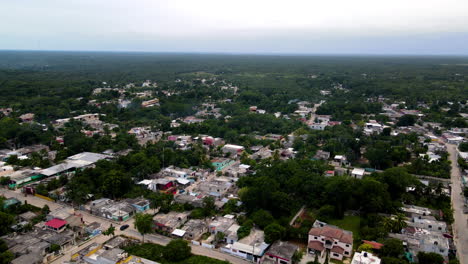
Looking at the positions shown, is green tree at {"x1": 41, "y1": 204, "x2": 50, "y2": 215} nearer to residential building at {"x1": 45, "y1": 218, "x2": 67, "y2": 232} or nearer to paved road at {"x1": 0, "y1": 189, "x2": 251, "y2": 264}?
paved road at {"x1": 0, "y1": 189, "x2": 251, "y2": 264}

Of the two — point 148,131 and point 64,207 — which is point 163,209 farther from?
point 148,131

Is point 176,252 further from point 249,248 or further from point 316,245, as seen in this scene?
point 316,245


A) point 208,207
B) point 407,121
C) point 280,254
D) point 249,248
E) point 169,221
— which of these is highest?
point 407,121

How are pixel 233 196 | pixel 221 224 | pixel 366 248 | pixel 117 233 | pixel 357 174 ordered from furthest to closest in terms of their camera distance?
1. pixel 357 174
2. pixel 233 196
3. pixel 221 224
4. pixel 117 233
5. pixel 366 248

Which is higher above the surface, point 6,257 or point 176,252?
point 6,257

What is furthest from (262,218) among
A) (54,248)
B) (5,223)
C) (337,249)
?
(5,223)

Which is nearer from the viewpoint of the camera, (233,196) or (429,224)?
(429,224)

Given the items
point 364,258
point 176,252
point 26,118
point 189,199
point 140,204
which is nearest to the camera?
point 364,258

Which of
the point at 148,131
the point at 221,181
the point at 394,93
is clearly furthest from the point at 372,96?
the point at 221,181

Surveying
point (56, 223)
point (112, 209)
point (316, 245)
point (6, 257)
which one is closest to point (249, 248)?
point (316, 245)
